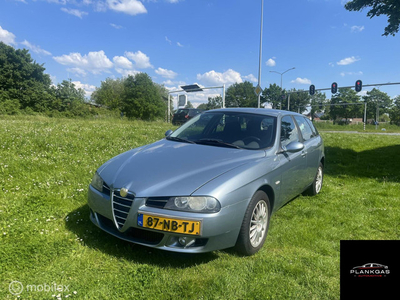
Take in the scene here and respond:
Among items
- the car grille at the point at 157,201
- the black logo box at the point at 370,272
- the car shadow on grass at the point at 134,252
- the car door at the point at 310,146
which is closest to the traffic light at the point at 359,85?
the car door at the point at 310,146

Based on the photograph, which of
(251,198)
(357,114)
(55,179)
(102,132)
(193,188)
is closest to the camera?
(193,188)

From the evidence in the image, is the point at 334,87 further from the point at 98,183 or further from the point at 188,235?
the point at 188,235

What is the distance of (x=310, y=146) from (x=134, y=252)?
130 inches

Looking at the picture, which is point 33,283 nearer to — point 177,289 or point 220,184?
point 177,289

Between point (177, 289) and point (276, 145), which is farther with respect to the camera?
point (276, 145)

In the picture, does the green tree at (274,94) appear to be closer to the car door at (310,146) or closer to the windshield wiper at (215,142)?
the car door at (310,146)

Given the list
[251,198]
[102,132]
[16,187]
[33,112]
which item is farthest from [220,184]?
[33,112]

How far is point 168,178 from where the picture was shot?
107 inches

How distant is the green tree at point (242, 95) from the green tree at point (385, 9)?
234 feet

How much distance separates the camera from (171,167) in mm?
2920

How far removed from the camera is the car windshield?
363 centimetres

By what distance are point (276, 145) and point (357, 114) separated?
268 feet

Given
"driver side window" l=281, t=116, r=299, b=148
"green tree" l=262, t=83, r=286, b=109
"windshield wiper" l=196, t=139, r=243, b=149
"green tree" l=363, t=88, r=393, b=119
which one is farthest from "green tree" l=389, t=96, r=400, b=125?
"windshield wiper" l=196, t=139, r=243, b=149

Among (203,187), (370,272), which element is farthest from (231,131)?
(370,272)
